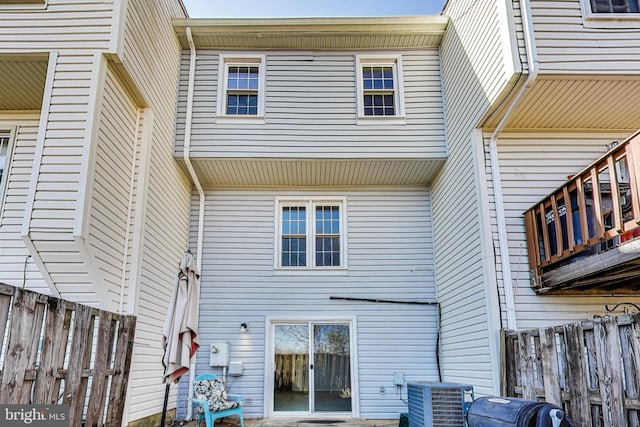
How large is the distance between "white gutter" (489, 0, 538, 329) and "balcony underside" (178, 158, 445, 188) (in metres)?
1.46

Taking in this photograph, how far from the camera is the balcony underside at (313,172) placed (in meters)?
7.54

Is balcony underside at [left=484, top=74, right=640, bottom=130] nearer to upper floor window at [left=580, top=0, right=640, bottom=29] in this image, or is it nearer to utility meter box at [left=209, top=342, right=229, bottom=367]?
upper floor window at [left=580, top=0, right=640, bottom=29]

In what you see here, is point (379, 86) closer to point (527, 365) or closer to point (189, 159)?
point (189, 159)

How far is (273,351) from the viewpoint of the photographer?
7719 mm

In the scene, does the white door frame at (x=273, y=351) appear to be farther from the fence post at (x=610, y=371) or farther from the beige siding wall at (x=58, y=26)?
the beige siding wall at (x=58, y=26)

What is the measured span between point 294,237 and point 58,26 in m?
4.65

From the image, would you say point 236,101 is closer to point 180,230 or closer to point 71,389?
point 180,230

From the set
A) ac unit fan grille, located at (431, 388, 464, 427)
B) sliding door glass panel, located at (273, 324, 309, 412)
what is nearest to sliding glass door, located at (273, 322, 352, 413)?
sliding door glass panel, located at (273, 324, 309, 412)

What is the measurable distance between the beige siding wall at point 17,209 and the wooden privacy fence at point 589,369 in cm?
562

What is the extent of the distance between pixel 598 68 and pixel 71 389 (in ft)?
20.4

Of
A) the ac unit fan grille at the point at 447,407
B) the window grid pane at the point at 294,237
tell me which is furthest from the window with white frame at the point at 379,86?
the ac unit fan grille at the point at 447,407

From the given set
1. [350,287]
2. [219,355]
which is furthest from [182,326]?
[350,287]

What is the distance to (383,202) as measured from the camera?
8.34m

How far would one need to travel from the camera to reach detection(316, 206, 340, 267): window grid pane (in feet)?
26.7
